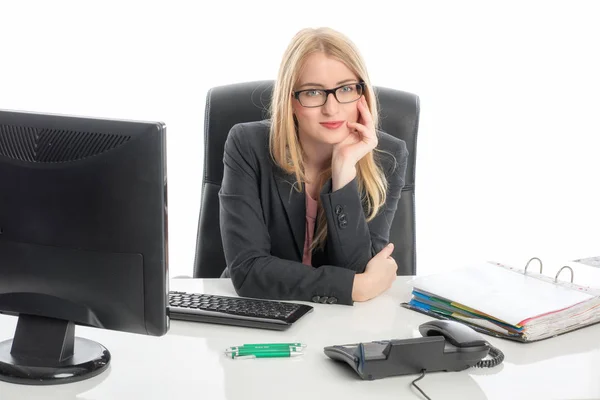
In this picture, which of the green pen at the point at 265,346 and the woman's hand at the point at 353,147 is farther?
the woman's hand at the point at 353,147

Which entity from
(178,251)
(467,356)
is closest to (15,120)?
(467,356)

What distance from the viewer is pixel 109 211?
1.38m

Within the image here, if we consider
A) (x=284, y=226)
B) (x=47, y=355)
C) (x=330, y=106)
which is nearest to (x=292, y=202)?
(x=284, y=226)

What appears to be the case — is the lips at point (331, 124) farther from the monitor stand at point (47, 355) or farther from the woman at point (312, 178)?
the monitor stand at point (47, 355)

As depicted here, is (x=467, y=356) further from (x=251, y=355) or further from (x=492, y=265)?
(x=492, y=265)

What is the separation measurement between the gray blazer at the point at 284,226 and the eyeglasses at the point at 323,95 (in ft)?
0.62

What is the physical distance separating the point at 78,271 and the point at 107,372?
18cm

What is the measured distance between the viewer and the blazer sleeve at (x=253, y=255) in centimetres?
188

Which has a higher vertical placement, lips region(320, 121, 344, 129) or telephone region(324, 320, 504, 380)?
lips region(320, 121, 344, 129)

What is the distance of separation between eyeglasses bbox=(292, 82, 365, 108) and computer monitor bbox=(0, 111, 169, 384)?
2.63 feet

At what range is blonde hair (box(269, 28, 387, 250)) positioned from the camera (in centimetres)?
212

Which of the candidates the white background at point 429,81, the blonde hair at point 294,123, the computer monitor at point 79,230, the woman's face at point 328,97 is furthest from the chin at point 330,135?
the white background at point 429,81

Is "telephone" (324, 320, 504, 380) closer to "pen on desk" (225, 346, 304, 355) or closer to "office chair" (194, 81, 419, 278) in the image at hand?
"pen on desk" (225, 346, 304, 355)

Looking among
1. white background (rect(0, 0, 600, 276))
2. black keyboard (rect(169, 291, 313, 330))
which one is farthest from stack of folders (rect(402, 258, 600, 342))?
white background (rect(0, 0, 600, 276))
